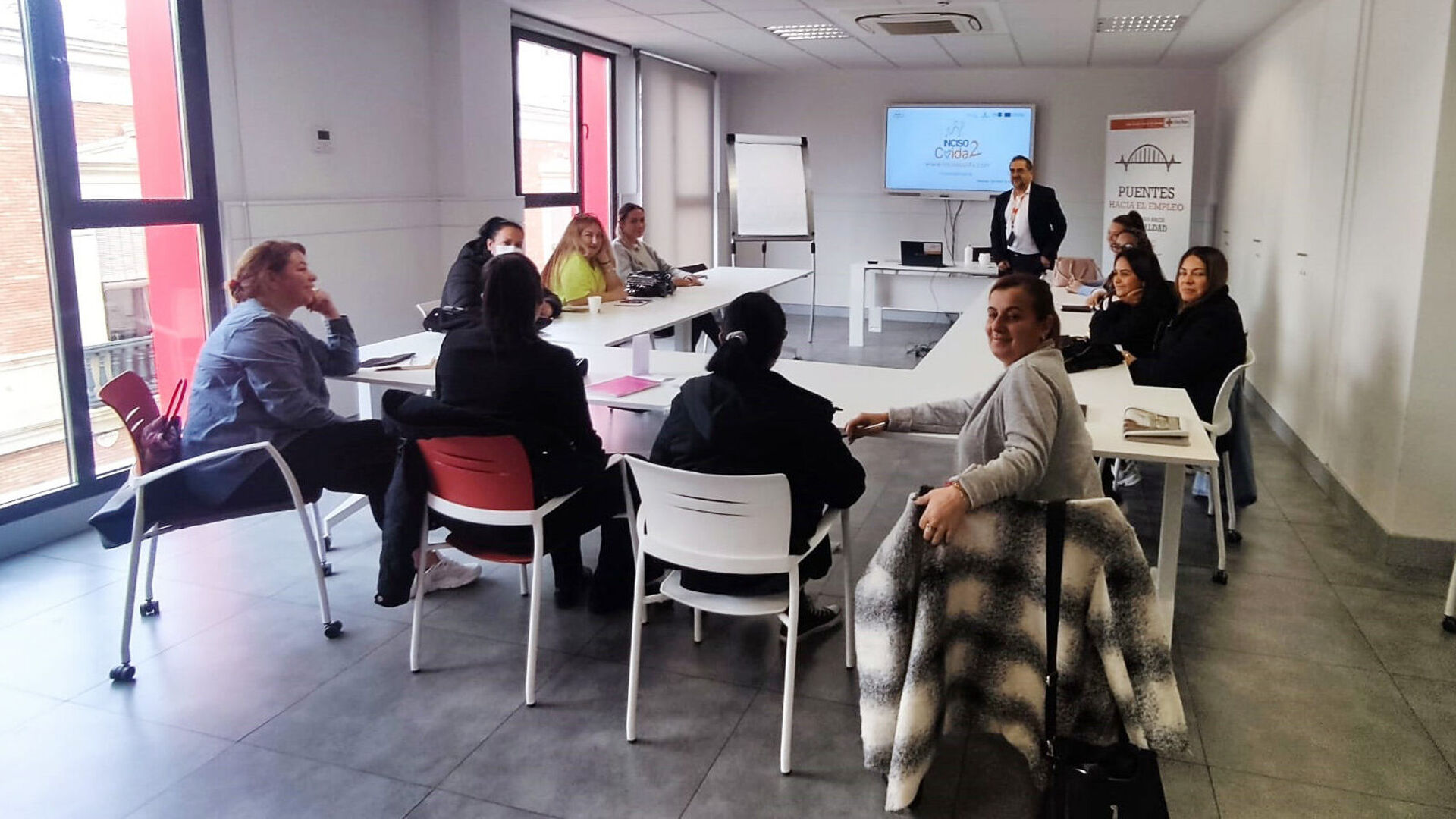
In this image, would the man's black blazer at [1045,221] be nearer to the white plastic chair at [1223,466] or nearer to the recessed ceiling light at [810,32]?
the recessed ceiling light at [810,32]

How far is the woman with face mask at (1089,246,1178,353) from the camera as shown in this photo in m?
4.21

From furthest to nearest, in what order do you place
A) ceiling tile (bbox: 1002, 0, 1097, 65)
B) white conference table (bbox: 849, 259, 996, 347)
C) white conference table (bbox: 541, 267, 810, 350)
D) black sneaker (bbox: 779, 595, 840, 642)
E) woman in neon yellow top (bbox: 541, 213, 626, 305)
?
white conference table (bbox: 849, 259, 996, 347)
ceiling tile (bbox: 1002, 0, 1097, 65)
woman in neon yellow top (bbox: 541, 213, 626, 305)
white conference table (bbox: 541, 267, 810, 350)
black sneaker (bbox: 779, 595, 840, 642)

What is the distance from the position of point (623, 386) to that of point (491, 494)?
809mm

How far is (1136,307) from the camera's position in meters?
4.22

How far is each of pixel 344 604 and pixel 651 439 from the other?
A: 184 centimetres

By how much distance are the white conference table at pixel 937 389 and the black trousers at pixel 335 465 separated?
1.16 feet

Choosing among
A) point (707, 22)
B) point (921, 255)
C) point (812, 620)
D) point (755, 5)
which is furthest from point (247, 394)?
point (921, 255)

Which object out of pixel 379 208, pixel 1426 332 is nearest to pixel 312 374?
pixel 379 208

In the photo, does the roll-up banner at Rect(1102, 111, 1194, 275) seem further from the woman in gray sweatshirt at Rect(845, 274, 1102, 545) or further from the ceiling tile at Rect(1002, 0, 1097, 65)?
the woman in gray sweatshirt at Rect(845, 274, 1102, 545)

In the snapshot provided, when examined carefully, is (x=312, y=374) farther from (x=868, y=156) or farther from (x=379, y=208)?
(x=868, y=156)

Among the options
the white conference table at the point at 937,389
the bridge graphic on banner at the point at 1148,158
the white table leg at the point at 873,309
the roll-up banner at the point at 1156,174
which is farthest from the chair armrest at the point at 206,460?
the bridge graphic on banner at the point at 1148,158

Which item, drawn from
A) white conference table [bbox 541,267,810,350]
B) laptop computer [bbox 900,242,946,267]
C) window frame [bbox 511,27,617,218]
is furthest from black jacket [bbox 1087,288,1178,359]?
laptop computer [bbox 900,242,946,267]

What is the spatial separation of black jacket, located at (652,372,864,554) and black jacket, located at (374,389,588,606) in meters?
0.45

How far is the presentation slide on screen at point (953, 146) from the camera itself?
9.66 meters
